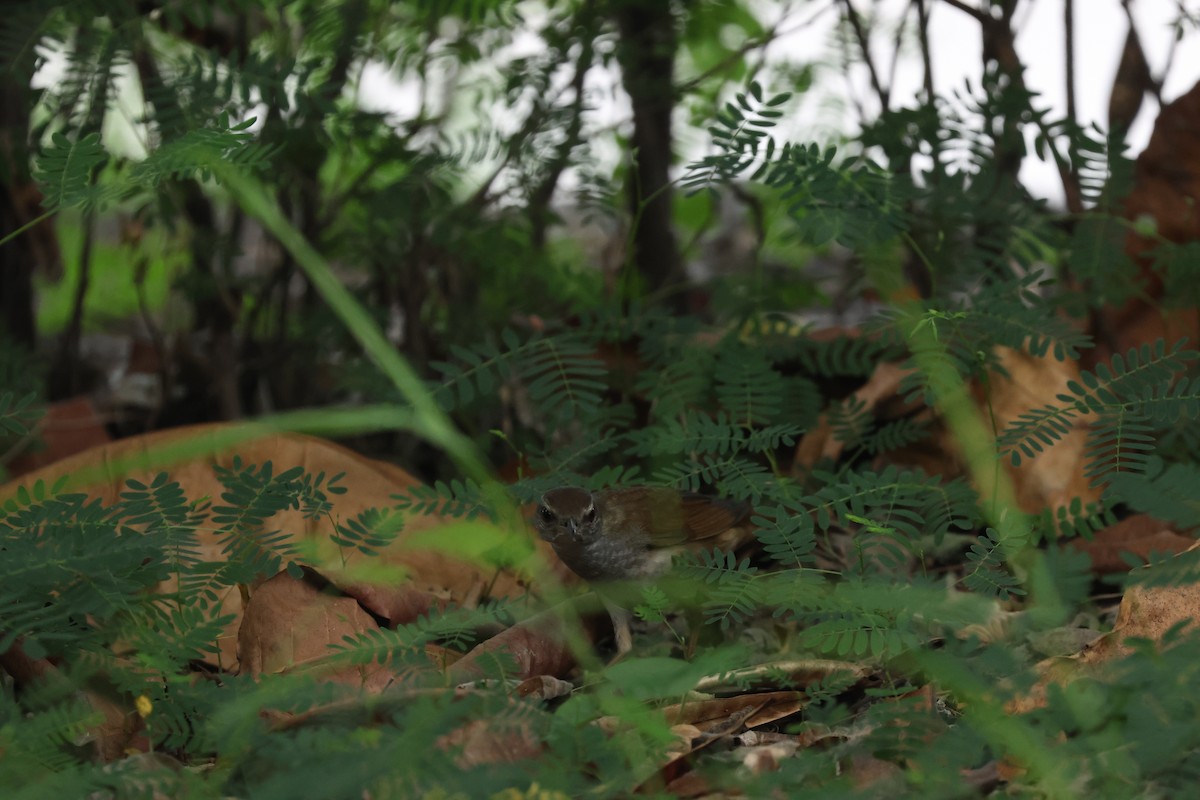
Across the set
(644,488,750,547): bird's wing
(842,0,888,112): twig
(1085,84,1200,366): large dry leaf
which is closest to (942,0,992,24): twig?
(842,0,888,112): twig

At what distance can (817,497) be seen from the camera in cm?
258

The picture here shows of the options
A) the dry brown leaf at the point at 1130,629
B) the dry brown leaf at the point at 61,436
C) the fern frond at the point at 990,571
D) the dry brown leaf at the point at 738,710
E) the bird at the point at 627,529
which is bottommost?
the dry brown leaf at the point at 738,710

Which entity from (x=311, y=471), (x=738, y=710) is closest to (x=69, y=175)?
(x=311, y=471)

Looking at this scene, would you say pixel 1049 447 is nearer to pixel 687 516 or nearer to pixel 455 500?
pixel 687 516

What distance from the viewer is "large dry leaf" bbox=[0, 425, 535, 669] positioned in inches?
111

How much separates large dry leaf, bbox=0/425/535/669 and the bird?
0.79 ft

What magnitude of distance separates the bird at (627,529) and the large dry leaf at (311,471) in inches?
9.4

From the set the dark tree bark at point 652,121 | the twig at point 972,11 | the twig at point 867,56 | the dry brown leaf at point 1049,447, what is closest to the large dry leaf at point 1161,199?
the dry brown leaf at point 1049,447

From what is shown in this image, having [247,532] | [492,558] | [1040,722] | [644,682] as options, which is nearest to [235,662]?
[247,532]

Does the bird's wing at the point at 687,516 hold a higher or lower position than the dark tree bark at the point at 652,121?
lower

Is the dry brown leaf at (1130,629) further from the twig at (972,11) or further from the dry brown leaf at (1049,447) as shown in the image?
the twig at (972,11)

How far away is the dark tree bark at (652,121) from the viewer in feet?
13.6

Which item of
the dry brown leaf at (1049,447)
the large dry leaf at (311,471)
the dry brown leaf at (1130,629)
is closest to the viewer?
the dry brown leaf at (1130,629)

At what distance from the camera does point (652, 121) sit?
14.6 ft
